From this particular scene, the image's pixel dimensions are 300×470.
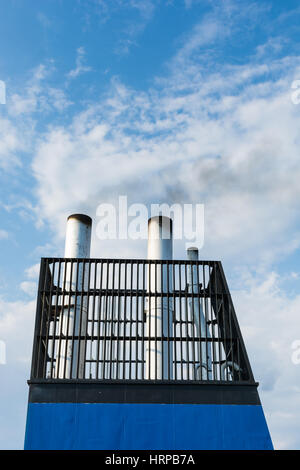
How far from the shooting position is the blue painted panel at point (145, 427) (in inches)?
630

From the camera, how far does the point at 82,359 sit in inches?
770

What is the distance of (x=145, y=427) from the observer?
16.3 meters

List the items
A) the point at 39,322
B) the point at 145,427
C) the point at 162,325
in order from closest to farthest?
the point at 145,427 < the point at 39,322 < the point at 162,325

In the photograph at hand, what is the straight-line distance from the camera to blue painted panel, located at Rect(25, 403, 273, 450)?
1600 cm

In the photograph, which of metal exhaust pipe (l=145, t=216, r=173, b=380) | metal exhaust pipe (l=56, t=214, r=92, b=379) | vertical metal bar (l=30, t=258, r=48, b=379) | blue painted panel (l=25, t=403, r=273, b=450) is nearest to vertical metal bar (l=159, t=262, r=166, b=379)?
metal exhaust pipe (l=145, t=216, r=173, b=380)

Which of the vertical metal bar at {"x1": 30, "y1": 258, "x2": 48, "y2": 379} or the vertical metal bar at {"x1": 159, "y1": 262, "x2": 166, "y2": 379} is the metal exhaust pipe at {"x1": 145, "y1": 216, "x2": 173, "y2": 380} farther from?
the vertical metal bar at {"x1": 30, "y1": 258, "x2": 48, "y2": 379}

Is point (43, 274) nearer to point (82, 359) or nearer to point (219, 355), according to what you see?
point (82, 359)

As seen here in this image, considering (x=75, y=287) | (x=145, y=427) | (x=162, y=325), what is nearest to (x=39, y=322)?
(x=75, y=287)

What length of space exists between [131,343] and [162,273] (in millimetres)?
3296

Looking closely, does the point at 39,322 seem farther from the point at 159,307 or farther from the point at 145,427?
the point at 145,427

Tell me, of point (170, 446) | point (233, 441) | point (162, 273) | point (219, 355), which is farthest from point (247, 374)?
point (162, 273)
